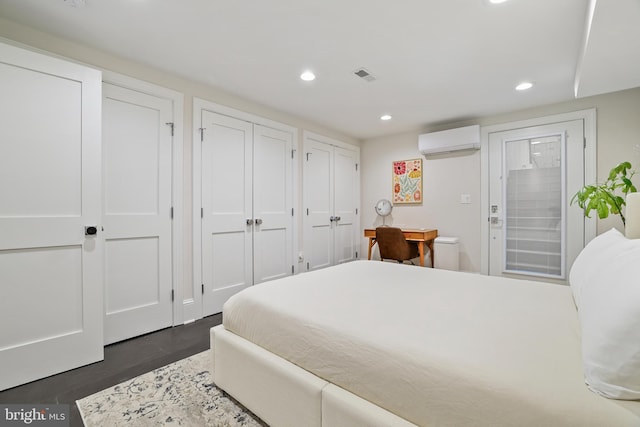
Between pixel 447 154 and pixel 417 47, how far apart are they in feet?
7.65

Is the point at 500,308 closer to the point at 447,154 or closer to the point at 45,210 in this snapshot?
the point at 45,210

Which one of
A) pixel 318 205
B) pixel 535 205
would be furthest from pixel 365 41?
pixel 535 205

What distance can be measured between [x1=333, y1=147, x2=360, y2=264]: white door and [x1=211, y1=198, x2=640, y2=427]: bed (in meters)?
2.90

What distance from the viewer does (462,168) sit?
4129 millimetres

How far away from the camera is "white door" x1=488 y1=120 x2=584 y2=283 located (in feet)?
11.1

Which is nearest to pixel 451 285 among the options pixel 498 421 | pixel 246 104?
pixel 498 421

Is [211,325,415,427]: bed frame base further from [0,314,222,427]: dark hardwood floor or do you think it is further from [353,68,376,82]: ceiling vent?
[353,68,376,82]: ceiling vent

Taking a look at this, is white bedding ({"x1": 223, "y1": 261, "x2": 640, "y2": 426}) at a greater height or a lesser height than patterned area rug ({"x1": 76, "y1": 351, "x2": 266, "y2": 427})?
greater

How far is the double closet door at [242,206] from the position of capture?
9.74 feet

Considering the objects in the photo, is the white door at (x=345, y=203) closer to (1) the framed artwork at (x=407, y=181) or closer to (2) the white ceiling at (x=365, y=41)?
(1) the framed artwork at (x=407, y=181)

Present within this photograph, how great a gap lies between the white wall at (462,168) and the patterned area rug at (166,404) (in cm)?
365

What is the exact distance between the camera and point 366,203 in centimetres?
517

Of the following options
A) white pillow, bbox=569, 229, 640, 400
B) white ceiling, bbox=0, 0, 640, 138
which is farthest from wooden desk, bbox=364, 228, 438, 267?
white pillow, bbox=569, 229, 640, 400

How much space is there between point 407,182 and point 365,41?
2.81 m
